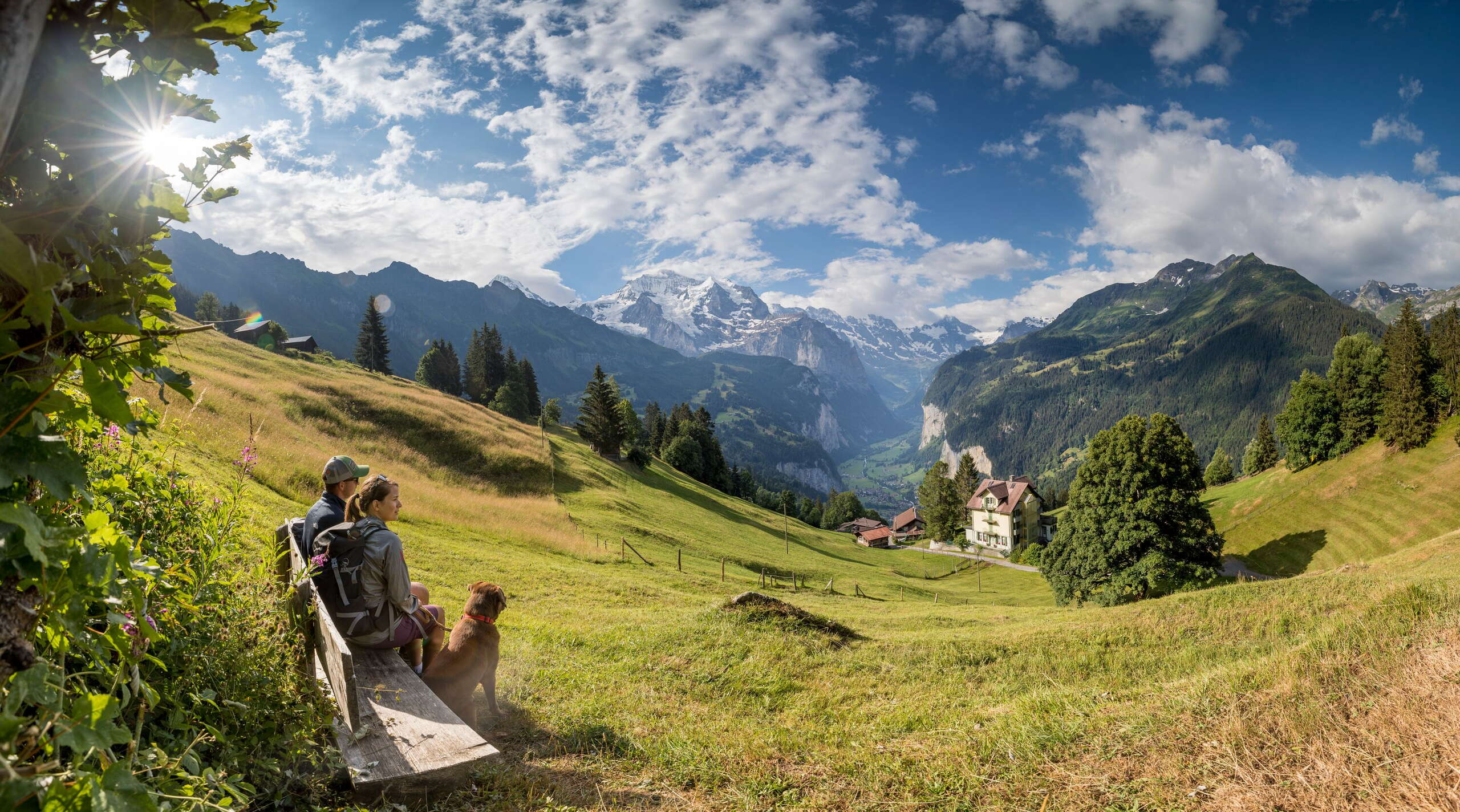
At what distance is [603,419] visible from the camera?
6544cm

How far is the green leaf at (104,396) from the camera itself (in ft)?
5.39

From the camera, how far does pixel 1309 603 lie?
10.1m

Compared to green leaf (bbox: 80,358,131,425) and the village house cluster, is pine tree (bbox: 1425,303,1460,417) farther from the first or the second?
green leaf (bbox: 80,358,131,425)

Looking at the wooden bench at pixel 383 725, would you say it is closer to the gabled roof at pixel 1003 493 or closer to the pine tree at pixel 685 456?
the pine tree at pixel 685 456

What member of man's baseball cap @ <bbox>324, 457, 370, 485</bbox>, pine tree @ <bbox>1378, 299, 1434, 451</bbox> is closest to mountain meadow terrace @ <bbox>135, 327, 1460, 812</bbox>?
man's baseball cap @ <bbox>324, 457, 370, 485</bbox>

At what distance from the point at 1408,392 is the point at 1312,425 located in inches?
555

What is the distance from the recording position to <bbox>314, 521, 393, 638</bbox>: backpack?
549 cm

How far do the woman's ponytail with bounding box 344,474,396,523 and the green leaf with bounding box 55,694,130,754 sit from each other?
4794 millimetres

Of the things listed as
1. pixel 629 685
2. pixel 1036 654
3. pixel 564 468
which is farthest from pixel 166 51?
pixel 564 468

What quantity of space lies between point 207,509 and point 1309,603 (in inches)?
602

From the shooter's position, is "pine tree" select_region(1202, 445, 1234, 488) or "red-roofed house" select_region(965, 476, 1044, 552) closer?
"red-roofed house" select_region(965, 476, 1044, 552)

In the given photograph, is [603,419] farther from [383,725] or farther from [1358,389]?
[1358,389]

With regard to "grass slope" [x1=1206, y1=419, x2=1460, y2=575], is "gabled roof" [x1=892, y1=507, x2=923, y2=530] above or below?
below

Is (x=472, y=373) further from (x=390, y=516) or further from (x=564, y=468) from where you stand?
(x=390, y=516)
